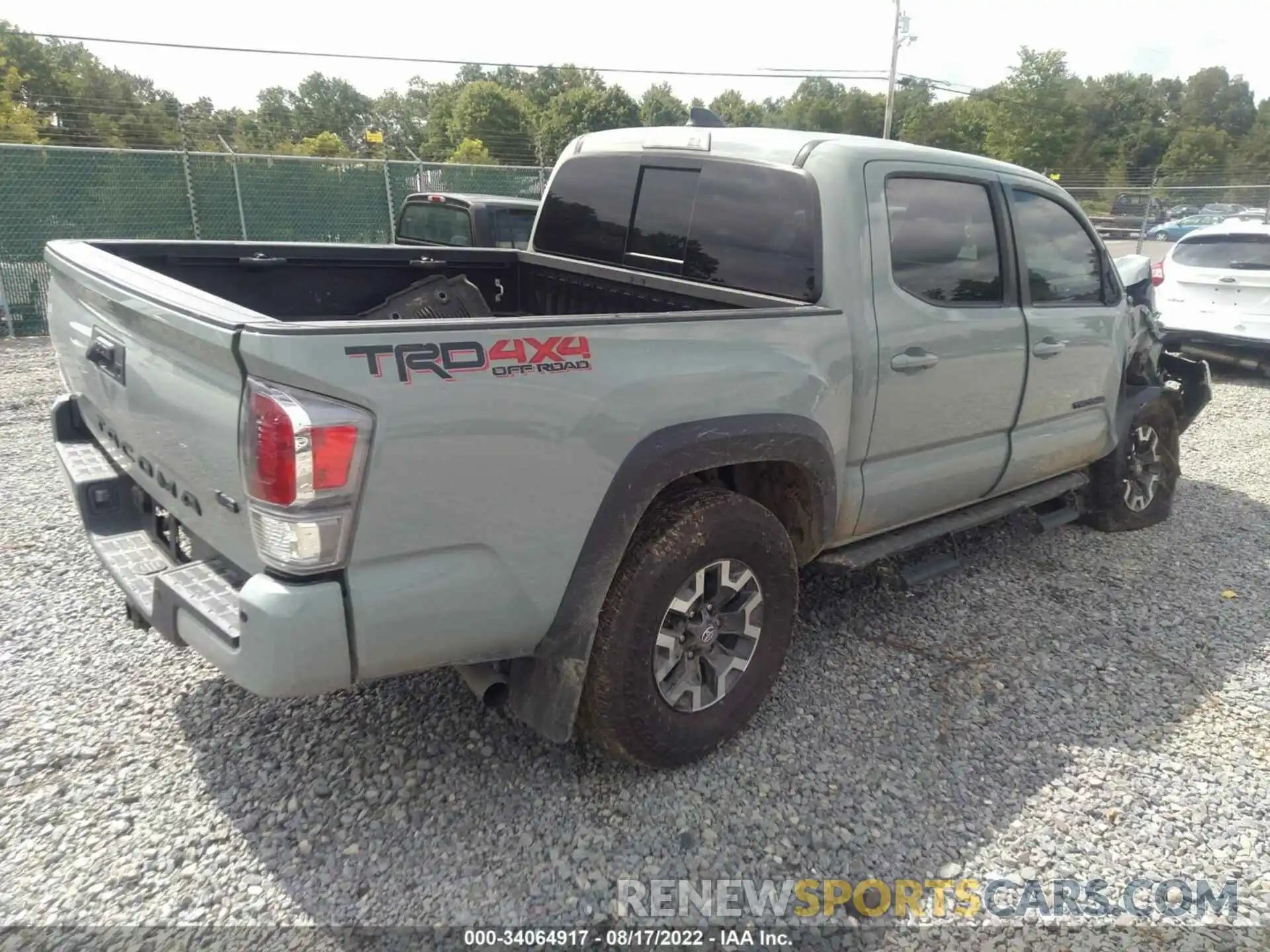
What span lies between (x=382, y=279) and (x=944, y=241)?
2507 millimetres

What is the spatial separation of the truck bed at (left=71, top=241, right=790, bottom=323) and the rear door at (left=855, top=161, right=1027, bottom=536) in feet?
1.70

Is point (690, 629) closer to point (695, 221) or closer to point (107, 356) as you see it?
point (695, 221)

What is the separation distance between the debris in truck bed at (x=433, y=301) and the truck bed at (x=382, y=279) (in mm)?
55

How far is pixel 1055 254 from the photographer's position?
13.2 feet

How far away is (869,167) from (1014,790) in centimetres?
223

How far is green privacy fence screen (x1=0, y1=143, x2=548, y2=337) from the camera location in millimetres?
10062

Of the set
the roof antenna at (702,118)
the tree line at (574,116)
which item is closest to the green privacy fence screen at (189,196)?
the roof antenna at (702,118)

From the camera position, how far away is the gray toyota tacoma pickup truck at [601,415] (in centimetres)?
196

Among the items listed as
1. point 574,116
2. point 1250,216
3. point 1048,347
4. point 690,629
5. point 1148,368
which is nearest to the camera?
point 690,629

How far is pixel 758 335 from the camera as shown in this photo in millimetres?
2660

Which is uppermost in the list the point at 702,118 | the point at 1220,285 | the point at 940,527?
the point at 702,118

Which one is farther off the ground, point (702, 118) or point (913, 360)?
point (702, 118)

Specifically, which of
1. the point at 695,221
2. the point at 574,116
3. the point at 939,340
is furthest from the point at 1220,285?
the point at 574,116

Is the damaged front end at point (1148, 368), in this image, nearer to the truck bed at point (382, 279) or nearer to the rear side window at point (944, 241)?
the rear side window at point (944, 241)
